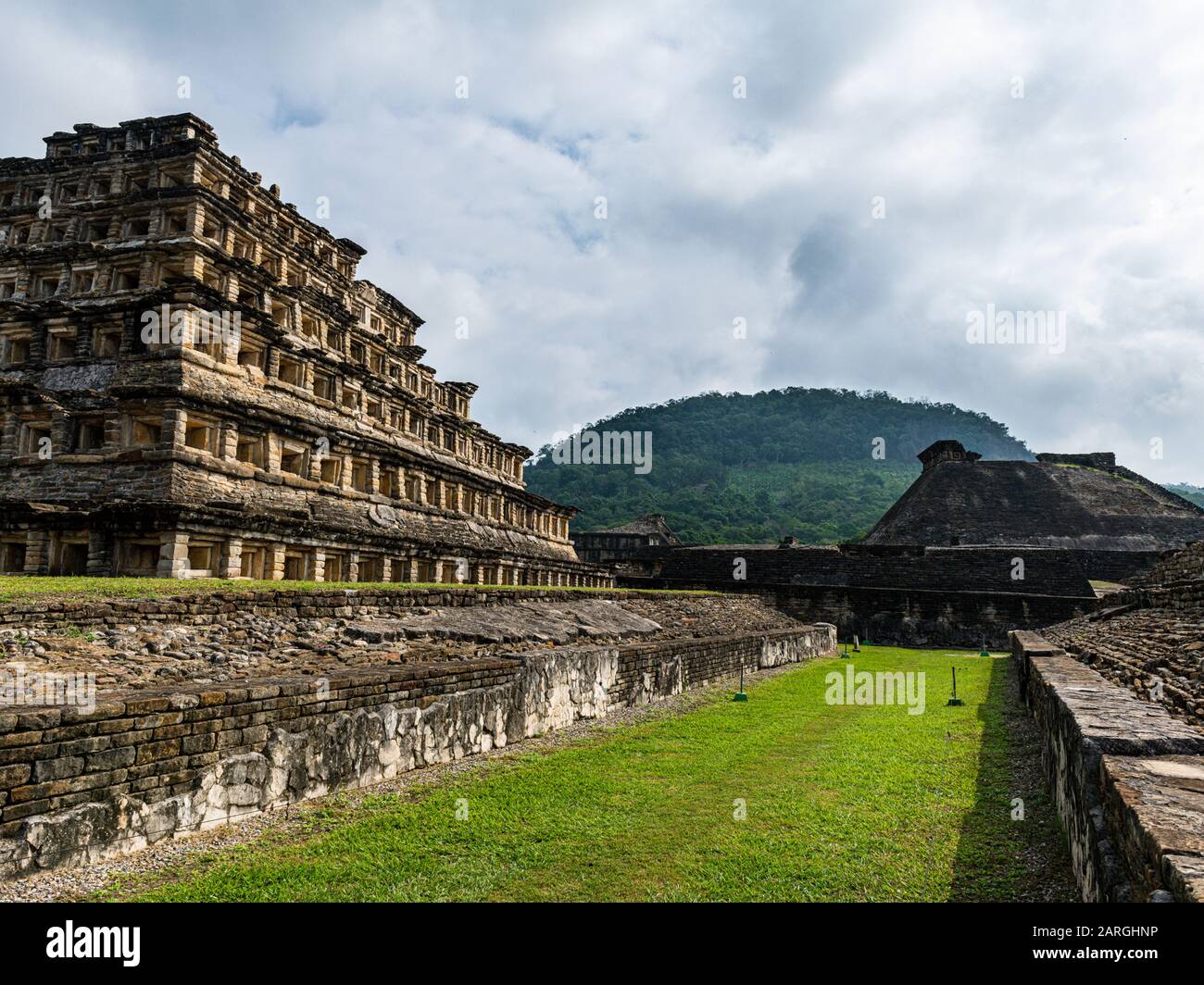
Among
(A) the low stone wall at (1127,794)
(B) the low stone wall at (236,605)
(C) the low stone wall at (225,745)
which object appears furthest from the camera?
(B) the low stone wall at (236,605)

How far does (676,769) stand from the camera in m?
7.61

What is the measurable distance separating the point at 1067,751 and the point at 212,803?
253 inches

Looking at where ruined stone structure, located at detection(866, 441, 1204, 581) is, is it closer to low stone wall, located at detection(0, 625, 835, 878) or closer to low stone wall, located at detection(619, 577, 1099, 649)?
low stone wall, located at detection(619, 577, 1099, 649)

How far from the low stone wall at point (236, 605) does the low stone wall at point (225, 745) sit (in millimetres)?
2694

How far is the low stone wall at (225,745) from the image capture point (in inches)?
175

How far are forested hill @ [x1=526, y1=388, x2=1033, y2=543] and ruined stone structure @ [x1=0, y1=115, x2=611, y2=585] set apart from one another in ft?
167

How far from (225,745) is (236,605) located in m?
3.94

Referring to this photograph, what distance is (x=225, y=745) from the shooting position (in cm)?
560
